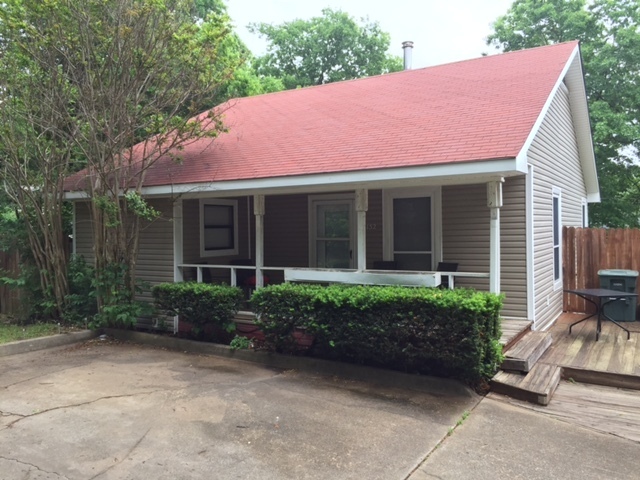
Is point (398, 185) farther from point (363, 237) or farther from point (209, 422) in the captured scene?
point (209, 422)

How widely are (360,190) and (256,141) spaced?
302 centimetres

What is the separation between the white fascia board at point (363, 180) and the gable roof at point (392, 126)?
28 millimetres

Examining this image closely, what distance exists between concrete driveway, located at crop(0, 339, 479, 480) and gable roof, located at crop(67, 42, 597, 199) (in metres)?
2.83

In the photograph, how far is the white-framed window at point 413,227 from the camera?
8266 millimetres

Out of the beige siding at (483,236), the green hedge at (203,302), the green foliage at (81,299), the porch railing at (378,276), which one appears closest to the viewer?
the porch railing at (378,276)

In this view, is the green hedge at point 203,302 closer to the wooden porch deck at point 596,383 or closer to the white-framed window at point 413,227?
the white-framed window at point 413,227

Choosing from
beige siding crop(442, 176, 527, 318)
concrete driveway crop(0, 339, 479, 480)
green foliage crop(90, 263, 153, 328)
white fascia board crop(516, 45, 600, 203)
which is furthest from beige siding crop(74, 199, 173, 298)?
white fascia board crop(516, 45, 600, 203)

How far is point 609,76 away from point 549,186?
39.0ft

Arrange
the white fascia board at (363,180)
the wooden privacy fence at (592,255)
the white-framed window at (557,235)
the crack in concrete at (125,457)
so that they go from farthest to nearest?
the wooden privacy fence at (592,255) < the white-framed window at (557,235) < the white fascia board at (363,180) < the crack in concrete at (125,457)

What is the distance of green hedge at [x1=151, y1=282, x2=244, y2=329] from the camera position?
296 inches

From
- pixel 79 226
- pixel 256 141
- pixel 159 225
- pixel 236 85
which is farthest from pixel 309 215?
pixel 236 85

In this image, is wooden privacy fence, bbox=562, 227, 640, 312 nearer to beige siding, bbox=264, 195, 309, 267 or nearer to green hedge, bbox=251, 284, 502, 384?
green hedge, bbox=251, 284, 502, 384

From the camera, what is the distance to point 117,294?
8.36m

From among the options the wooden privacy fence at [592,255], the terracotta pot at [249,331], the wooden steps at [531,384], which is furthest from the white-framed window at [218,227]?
the wooden privacy fence at [592,255]
